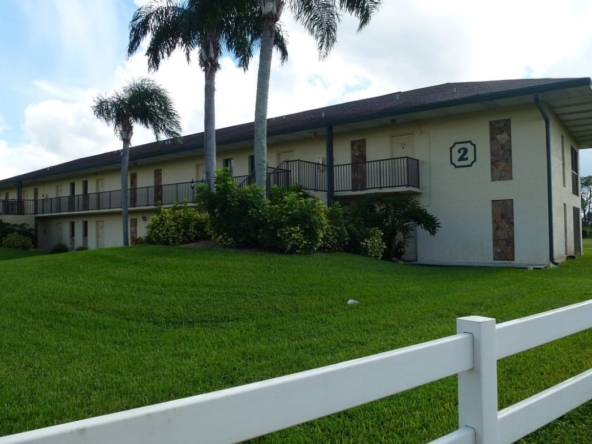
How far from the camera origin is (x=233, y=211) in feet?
40.9

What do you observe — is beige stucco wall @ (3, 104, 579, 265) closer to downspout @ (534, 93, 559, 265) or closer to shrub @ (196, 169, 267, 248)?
downspout @ (534, 93, 559, 265)

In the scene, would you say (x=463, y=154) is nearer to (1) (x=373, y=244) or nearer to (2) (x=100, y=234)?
(1) (x=373, y=244)

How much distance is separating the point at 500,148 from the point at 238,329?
12426 mm

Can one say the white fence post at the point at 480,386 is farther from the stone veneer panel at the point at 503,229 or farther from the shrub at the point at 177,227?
the stone veneer panel at the point at 503,229

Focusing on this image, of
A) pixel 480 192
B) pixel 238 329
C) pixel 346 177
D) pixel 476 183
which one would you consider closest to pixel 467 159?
pixel 476 183

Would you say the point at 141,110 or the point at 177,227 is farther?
the point at 141,110

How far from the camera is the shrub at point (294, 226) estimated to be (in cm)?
1184

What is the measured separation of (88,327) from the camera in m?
6.38

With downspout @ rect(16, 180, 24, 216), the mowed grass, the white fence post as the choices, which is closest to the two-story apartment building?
the mowed grass

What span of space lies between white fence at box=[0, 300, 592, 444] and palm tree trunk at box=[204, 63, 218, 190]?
48.7 feet

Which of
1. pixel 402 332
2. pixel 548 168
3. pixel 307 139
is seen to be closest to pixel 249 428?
pixel 402 332

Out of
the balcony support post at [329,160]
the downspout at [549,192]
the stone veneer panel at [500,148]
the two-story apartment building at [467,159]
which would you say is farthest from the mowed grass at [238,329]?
the balcony support post at [329,160]

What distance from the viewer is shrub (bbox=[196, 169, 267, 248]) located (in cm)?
1232

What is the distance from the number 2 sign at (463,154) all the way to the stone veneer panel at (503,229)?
1588 mm
